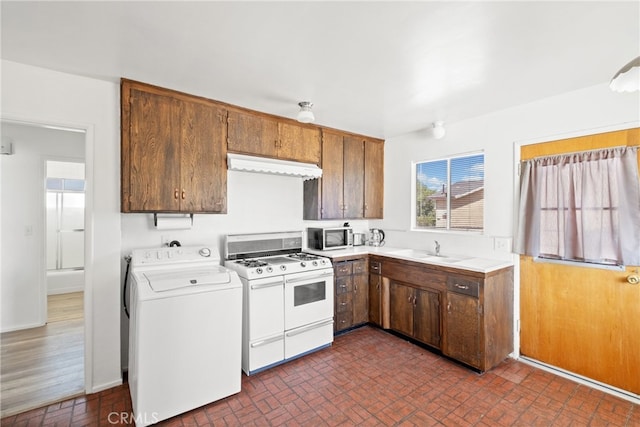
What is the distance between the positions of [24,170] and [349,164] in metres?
4.09

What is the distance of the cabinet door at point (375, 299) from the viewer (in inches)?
139

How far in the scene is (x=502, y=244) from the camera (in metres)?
2.98

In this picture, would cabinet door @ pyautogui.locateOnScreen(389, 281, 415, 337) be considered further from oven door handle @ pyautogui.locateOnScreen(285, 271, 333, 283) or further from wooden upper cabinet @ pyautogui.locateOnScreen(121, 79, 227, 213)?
wooden upper cabinet @ pyautogui.locateOnScreen(121, 79, 227, 213)

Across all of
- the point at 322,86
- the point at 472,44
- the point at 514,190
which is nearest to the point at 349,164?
the point at 322,86

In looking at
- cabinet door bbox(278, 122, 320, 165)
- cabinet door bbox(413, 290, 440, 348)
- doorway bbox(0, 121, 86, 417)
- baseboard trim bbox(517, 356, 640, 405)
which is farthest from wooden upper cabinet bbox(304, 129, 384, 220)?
doorway bbox(0, 121, 86, 417)

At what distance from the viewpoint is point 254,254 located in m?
3.22

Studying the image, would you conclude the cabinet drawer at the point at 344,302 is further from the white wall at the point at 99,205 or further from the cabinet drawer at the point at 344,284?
the white wall at the point at 99,205

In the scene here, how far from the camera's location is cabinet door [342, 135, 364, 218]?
387 cm

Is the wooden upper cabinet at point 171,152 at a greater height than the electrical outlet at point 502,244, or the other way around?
the wooden upper cabinet at point 171,152

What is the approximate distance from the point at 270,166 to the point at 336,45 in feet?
4.74

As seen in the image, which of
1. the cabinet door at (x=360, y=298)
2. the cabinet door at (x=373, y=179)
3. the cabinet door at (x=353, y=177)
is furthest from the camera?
the cabinet door at (x=373, y=179)

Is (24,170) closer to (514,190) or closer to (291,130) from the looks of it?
(291,130)

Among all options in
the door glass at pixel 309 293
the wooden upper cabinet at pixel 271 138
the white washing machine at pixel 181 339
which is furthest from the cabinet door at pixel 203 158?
the door glass at pixel 309 293

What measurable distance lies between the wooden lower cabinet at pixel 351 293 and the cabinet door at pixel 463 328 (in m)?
1.03
